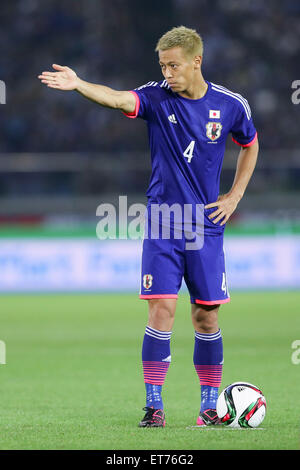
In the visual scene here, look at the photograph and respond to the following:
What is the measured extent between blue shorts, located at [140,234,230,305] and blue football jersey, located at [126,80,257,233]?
0.57 ft

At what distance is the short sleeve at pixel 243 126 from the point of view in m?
5.15

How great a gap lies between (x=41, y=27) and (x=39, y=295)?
24.9 ft

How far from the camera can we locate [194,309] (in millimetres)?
5078

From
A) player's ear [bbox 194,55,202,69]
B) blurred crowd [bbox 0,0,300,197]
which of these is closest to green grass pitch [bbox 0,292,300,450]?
player's ear [bbox 194,55,202,69]

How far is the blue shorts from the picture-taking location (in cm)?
490

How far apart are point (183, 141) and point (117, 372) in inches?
126

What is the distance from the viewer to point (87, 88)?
464cm

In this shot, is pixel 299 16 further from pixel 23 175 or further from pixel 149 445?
pixel 149 445
